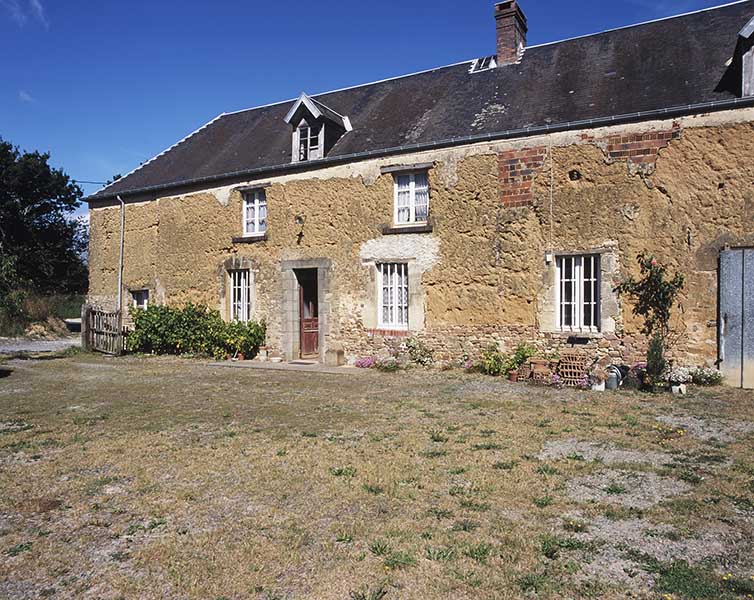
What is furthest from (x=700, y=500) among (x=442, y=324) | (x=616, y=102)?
(x=616, y=102)

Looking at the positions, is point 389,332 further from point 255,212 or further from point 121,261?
point 121,261

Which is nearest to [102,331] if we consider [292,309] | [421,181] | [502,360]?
[292,309]

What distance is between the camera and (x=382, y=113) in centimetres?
1495

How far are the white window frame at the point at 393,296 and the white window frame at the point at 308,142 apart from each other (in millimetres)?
3348

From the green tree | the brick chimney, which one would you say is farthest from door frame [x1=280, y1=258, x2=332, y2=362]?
the green tree

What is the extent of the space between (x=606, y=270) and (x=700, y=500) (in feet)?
22.5

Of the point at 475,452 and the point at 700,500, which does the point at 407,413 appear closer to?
the point at 475,452

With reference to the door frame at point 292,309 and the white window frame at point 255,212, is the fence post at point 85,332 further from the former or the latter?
the door frame at point 292,309

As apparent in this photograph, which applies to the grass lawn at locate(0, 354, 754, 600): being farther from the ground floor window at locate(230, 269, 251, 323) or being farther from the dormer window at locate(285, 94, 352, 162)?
the dormer window at locate(285, 94, 352, 162)

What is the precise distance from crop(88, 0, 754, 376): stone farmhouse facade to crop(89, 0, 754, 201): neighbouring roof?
2.0 inches

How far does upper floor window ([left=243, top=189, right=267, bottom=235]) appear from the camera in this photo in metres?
15.1

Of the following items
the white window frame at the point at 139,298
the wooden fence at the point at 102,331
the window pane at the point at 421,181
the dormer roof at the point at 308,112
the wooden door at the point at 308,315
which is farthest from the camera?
the white window frame at the point at 139,298

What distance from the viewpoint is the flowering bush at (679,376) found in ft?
32.2

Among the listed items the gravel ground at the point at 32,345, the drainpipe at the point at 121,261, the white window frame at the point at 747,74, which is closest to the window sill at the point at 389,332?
the white window frame at the point at 747,74
